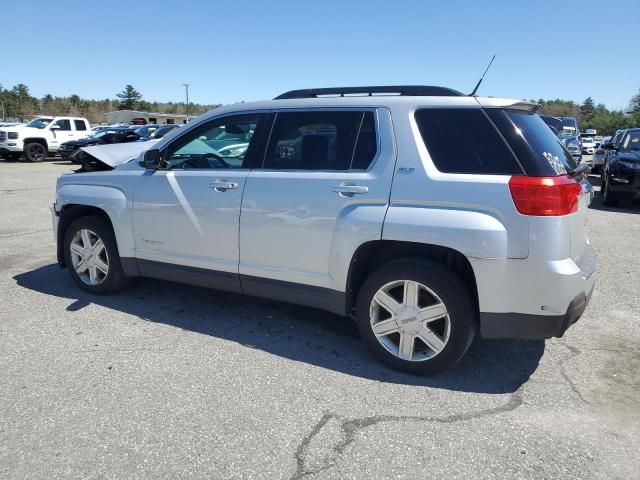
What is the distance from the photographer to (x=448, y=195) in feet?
10.5

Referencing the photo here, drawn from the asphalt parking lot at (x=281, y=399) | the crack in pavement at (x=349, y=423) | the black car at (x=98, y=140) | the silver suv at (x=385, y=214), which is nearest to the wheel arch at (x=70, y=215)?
the silver suv at (x=385, y=214)

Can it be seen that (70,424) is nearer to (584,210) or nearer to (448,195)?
(448,195)

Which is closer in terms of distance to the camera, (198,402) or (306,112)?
(198,402)

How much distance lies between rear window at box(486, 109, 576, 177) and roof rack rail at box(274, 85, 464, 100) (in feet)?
1.29

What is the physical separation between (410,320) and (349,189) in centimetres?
98

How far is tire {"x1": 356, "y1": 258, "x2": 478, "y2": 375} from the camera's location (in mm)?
3273

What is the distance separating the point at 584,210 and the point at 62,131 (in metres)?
24.8

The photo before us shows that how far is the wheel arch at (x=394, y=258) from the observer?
3.36 meters

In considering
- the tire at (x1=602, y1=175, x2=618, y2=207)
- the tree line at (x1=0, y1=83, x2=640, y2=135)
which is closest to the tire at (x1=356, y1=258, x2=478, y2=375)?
the tire at (x1=602, y1=175, x2=618, y2=207)

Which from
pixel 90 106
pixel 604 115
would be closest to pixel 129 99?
pixel 90 106

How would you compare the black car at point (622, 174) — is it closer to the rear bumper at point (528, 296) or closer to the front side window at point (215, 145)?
the rear bumper at point (528, 296)

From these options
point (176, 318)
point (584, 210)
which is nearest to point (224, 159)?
point (176, 318)

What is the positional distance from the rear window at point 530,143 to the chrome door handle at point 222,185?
6.46 feet

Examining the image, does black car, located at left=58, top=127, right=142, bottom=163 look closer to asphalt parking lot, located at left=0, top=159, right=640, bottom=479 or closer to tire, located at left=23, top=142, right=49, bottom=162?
tire, located at left=23, top=142, right=49, bottom=162
